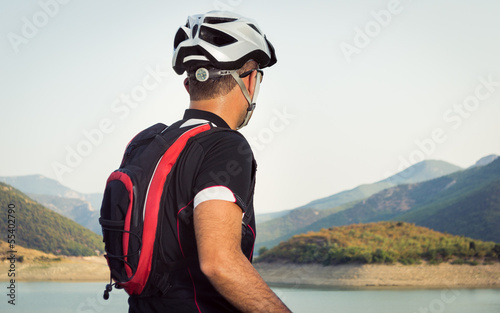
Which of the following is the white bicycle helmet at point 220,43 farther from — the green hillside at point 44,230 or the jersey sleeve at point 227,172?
the green hillside at point 44,230

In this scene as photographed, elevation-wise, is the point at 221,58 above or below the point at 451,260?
above

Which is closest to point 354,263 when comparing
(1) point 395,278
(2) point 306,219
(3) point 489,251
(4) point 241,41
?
(1) point 395,278

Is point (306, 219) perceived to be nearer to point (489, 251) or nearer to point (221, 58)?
point (489, 251)

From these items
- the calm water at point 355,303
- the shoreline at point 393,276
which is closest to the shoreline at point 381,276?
the shoreline at point 393,276

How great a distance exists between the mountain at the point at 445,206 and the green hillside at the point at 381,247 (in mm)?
23003

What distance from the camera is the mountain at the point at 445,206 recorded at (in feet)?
227

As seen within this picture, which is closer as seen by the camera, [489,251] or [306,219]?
[489,251]

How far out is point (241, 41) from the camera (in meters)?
2.03

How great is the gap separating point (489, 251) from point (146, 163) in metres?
43.0

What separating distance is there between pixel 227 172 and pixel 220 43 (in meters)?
0.63

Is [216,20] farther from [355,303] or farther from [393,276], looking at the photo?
[393,276]

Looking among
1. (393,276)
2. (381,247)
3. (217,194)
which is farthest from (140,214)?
(381,247)

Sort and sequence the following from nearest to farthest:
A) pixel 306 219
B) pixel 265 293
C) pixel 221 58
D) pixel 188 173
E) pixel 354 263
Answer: pixel 265 293 → pixel 188 173 → pixel 221 58 → pixel 354 263 → pixel 306 219

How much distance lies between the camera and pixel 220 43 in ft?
6.63
